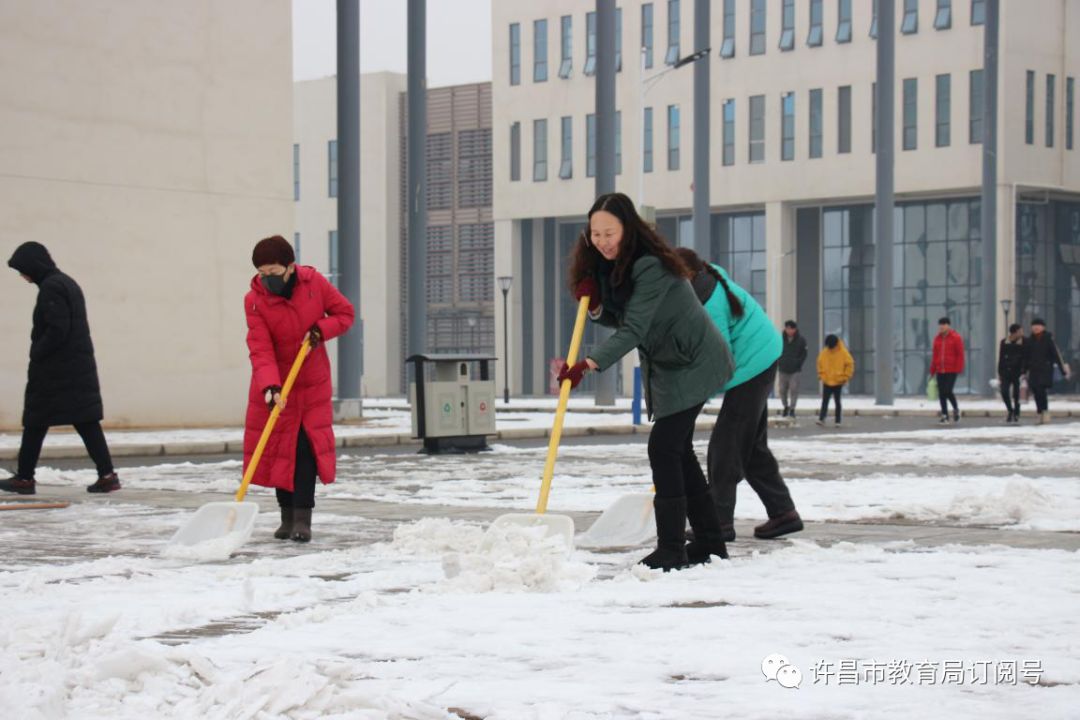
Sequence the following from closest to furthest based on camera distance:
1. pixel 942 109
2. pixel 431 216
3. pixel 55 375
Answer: pixel 55 375 → pixel 942 109 → pixel 431 216

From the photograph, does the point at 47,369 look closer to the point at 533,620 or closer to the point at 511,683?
the point at 533,620

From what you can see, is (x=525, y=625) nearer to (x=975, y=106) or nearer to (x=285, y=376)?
(x=285, y=376)

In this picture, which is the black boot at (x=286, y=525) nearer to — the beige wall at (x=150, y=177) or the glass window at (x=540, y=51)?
the beige wall at (x=150, y=177)

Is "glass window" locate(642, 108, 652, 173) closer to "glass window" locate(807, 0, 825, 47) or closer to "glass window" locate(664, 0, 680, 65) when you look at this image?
"glass window" locate(664, 0, 680, 65)

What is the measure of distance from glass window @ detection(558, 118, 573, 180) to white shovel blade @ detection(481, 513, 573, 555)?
58129mm

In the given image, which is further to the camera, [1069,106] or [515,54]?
[515,54]

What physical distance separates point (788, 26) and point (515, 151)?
12.6 meters

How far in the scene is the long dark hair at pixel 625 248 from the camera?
7453mm

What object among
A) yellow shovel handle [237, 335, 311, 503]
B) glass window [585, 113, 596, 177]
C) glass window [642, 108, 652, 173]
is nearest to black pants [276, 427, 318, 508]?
yellow shovel handle [237, 335, 311, 503]

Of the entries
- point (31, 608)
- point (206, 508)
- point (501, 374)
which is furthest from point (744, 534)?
point (501, 374)

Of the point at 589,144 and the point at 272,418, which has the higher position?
the point at 589,144

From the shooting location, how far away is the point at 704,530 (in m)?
7.85

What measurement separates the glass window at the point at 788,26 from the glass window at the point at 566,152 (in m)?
9.28

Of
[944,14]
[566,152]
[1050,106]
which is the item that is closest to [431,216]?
[566,152]
